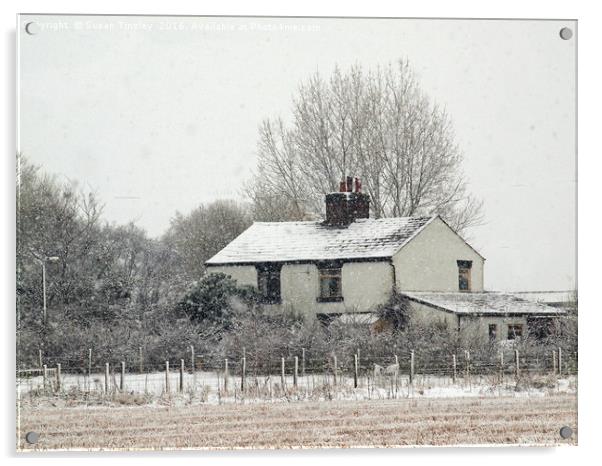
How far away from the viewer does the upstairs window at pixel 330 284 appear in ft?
56.4

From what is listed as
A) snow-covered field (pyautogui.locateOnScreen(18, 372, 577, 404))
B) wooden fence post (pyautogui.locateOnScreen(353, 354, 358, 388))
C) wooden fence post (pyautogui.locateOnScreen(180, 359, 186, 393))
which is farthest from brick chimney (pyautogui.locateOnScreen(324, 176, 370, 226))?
wooden fence post (pyautogui.locateOnScreen(180, 359, 186, 393))

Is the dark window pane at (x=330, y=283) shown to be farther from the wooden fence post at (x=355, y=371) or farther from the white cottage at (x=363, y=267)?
the wooden fence post at (x=355, y=371)

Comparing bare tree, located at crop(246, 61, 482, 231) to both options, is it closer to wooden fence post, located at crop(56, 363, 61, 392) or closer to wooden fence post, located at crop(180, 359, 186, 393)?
wooden fence post, located at crop(180, 359, 186, 393)

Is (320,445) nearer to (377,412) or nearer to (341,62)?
(377,412)

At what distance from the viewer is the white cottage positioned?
55.8 feet

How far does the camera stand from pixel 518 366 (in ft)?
55.8

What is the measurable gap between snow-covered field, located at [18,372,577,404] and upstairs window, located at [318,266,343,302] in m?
1.04

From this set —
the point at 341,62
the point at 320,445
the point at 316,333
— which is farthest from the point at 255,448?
the point at 341,62

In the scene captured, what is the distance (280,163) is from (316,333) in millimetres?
2275

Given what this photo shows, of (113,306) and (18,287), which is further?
(113,306)

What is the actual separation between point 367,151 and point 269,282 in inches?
85.5

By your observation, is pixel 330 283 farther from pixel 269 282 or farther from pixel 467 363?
pixel 467 363

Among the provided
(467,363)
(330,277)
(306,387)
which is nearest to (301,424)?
(306,387)

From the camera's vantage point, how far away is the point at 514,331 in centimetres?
1725
